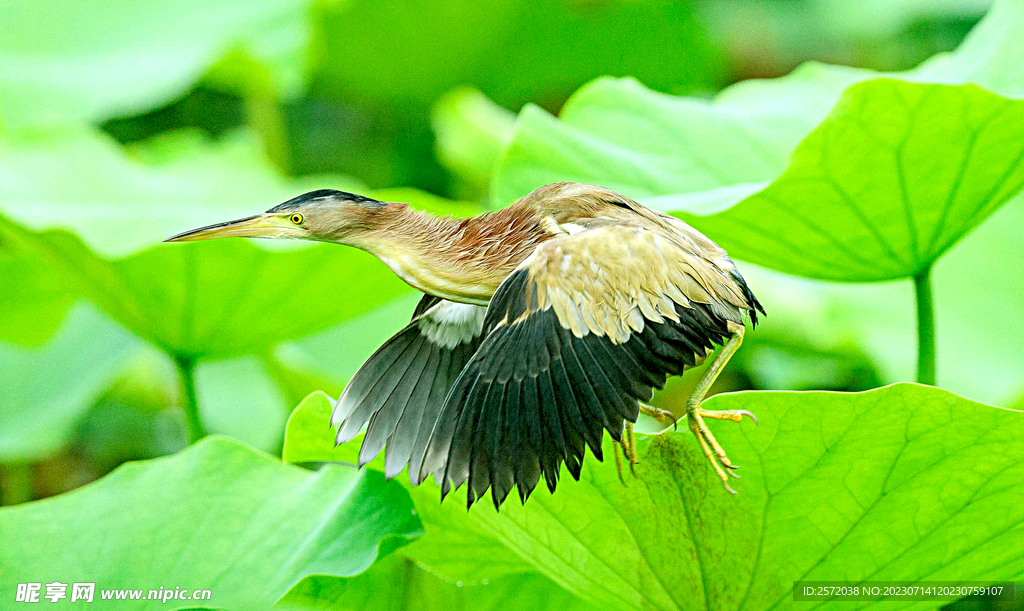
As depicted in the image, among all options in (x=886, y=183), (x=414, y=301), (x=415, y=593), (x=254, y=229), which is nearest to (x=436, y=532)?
(x=415, y=593)

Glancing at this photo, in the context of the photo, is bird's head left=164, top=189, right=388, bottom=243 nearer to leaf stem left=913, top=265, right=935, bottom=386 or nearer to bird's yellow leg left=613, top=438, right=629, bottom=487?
bird's yellow leg left=613, top=438, right=629, bottom=487

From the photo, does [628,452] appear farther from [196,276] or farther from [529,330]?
[196,276]

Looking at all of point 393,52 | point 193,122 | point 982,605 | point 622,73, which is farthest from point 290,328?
point 193,122

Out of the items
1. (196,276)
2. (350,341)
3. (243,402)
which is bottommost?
(243,402)

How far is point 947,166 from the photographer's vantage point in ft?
2.23

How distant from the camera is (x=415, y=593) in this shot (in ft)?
2.31

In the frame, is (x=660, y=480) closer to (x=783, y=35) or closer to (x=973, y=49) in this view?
(x=973, y=49)

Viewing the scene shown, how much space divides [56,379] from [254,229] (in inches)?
40.3

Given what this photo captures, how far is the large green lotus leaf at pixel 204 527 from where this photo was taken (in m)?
0.67

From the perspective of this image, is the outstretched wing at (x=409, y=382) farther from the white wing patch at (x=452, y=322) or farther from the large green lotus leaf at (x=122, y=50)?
the large green lotus leaf at (x=122, y=50)

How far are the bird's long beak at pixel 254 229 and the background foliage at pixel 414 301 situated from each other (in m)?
0.18

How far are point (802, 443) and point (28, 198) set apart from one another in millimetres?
974

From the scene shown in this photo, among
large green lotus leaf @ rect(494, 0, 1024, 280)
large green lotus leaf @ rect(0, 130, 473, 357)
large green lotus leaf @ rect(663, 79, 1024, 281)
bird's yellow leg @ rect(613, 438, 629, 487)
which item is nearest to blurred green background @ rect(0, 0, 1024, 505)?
large green lotus leaf @ rect(0, 130, 473, 357)

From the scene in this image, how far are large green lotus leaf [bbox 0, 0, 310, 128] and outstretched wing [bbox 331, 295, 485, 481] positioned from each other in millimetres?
945
